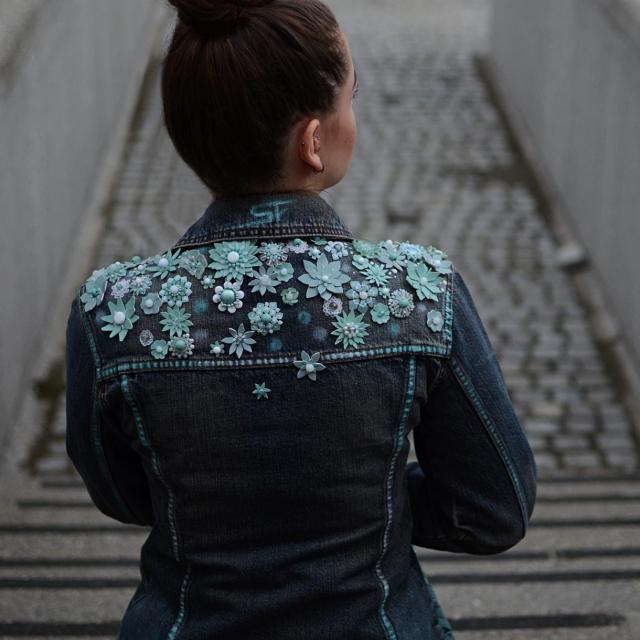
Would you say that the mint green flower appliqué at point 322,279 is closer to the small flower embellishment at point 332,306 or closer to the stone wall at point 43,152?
the small flower embellishment at point 332,306

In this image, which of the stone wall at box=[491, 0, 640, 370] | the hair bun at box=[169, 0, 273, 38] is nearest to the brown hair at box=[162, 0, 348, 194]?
the hair bun at box=[169, 0, 273, 38]

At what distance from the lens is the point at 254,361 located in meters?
1.61

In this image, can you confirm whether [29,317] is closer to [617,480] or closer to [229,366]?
[617,480]

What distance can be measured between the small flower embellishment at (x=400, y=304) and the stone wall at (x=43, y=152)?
3418 mm

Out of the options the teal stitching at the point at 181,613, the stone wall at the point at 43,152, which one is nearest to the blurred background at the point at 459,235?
the stone wall at the point at 43,152

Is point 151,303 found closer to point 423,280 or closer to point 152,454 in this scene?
point 152,454

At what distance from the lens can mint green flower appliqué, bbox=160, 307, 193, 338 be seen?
5.31ft

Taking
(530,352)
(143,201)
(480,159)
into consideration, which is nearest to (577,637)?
(530,352)

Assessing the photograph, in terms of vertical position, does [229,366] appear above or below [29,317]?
above

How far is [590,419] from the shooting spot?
17.8ft

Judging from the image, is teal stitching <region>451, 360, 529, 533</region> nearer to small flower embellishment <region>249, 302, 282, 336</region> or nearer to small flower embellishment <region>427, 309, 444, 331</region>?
small flower embellishment <region>427, 309, 444, 331</region>

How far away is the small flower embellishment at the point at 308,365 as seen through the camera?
1.60 meters

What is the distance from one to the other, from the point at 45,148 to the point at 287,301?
455 cm

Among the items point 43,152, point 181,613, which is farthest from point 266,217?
point 43,152
